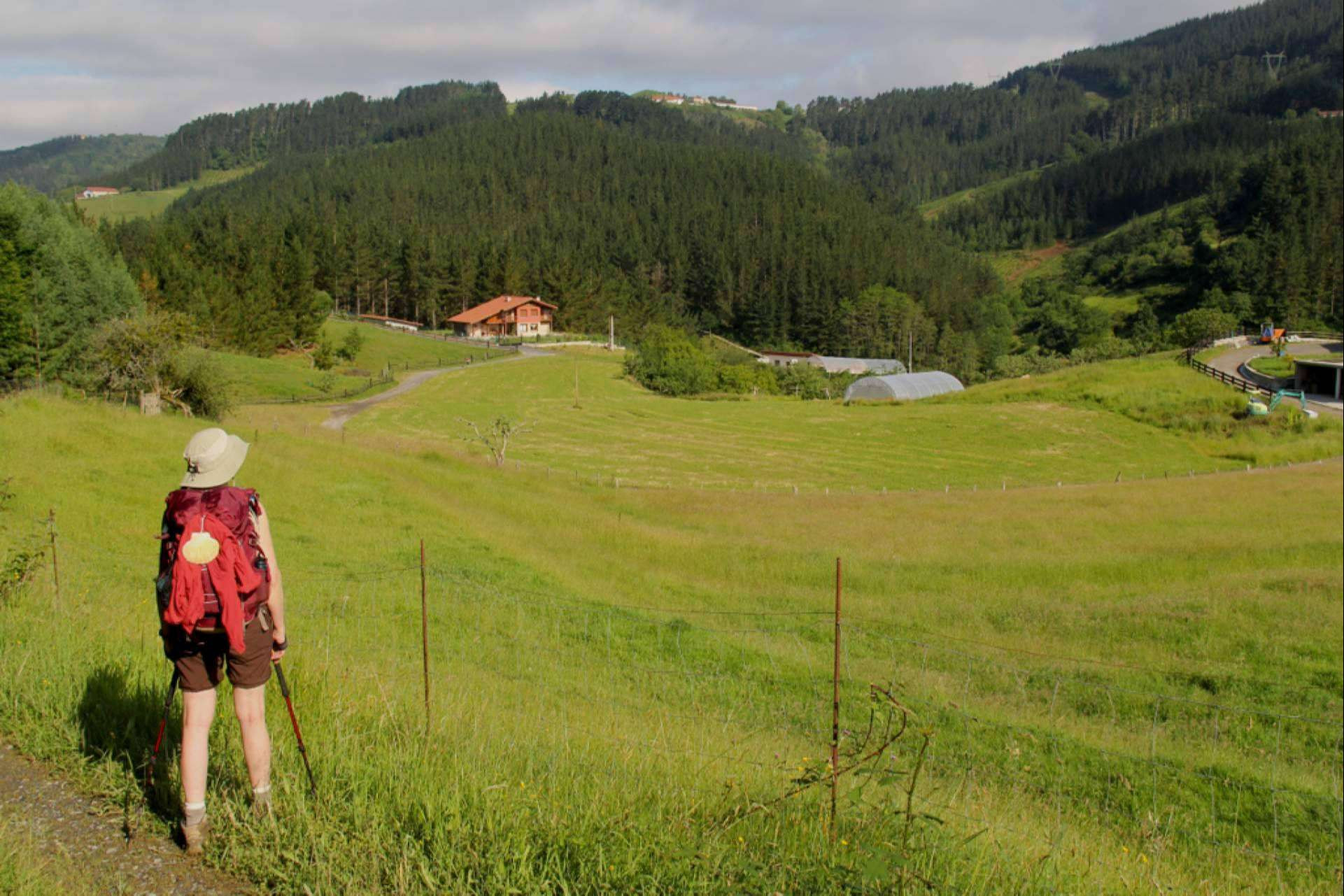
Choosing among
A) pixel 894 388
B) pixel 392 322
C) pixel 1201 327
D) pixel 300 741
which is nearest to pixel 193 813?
pixel 300 741

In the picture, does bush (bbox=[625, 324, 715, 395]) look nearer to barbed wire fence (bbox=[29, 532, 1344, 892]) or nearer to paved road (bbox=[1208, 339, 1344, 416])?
paved road (bbox=[1208, 339, 1344, 416])

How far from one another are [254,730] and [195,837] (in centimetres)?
50

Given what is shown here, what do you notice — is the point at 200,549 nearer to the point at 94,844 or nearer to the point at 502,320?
the point at 94,844

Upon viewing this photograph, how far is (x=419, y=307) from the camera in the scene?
376 feet

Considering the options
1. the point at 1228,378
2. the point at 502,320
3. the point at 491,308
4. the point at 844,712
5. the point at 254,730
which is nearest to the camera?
the point at 254,730

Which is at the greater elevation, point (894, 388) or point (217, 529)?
point (217, 529)

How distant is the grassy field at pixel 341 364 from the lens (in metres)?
58.8

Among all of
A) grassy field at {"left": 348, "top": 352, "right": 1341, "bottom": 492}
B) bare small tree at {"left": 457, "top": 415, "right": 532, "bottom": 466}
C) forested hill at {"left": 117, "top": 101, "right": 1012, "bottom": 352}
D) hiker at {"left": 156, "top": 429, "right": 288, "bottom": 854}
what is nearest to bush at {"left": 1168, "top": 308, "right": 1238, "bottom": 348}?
forested hill at {"left": 117, "top": 101, "right": 1012, "bottom": 352}

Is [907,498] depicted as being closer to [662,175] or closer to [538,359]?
[538,359]

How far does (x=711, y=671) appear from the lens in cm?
1202

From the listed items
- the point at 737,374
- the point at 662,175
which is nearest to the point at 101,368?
the point at 737,374

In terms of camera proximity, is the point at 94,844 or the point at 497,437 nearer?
the point at 94,844

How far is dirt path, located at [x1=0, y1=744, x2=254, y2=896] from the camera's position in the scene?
3826mm

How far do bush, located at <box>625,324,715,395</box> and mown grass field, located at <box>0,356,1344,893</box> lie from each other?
145 feet
